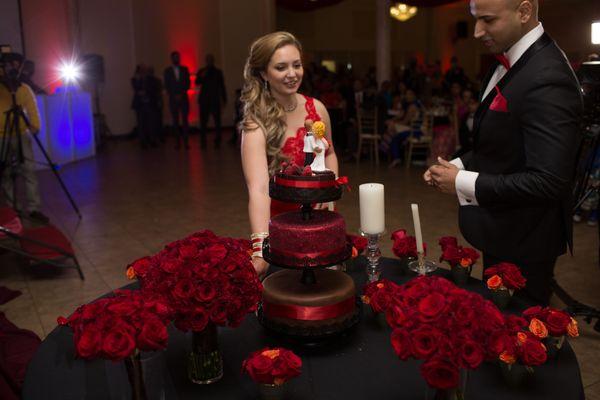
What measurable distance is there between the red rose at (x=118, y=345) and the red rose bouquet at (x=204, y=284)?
0.18 m

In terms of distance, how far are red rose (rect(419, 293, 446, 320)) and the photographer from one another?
4874mm

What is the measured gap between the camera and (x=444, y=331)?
1.03 meters

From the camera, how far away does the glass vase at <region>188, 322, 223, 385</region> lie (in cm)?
139

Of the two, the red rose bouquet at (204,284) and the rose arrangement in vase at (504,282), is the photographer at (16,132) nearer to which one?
the red rose bouquet at (204,284)

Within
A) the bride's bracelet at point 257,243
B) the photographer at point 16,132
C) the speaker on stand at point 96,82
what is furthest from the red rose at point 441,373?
the speaker on stand at point 96,82

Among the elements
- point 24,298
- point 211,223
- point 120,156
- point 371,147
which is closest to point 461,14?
point 371,147

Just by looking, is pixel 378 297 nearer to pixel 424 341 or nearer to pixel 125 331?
pixel 424 341

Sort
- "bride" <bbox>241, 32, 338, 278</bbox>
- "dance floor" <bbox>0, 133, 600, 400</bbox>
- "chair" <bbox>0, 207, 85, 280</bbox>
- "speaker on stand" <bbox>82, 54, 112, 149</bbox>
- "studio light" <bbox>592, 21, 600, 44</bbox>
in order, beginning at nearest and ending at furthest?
"bride" <bbox>241, 32, 338, 278</bbox>
"studio light" <bbox>592, 21, 600, 44</bbox>
"dance floor" <bbox>0, 133, 600, 400</bbox>
"chair" <bbox>0, 207, 85, 280</bbox>
"speaker on stand" <bbox>82, 54, 112, 149</bbox>

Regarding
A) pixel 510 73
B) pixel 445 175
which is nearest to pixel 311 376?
pixel 445 175

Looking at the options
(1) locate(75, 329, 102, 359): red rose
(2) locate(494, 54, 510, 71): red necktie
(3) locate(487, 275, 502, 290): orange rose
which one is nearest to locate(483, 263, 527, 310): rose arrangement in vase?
(3) locate(487, 275, 502, 290): orange rose

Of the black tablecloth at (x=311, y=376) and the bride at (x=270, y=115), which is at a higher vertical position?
the bride at (x=270, y=115)

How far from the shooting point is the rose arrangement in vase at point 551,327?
4.58ft

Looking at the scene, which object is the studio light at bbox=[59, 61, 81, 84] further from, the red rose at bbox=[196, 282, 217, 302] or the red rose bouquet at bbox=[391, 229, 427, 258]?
the red rose at bbox=[196, 282, 217, 302]

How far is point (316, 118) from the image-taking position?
247cm
